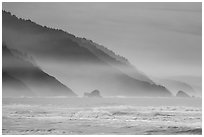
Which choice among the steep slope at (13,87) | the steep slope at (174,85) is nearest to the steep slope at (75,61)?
the steep slope at (174,85)

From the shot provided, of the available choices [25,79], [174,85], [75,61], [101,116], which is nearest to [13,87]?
[25,79]

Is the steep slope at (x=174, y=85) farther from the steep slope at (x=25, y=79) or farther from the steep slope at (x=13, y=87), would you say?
the steep slope at (x=13, y=87)

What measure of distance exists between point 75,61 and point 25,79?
0.57 metres

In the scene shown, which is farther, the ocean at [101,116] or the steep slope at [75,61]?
the steep slope at [75,61]

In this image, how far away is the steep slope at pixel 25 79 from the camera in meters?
5.26

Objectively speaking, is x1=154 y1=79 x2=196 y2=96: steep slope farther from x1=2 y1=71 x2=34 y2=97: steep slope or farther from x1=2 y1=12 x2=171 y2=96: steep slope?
x1=2 y1=71 x2=34 y2=97: steep slope

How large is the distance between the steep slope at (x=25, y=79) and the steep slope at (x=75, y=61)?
0.25 feet

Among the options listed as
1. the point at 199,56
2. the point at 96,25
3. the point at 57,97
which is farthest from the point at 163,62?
the point at 57,97

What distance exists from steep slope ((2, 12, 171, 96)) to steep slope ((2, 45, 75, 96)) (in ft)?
0.25

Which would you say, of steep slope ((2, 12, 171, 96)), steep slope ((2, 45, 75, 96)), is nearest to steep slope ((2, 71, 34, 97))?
steep slope ((2, 45, 75, 96))

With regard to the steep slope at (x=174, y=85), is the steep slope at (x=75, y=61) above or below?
above

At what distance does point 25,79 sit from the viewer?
531 cm

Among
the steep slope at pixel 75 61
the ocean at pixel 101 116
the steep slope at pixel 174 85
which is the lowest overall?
the ocean at pixel 101 116

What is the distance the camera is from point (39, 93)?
5273 mm
